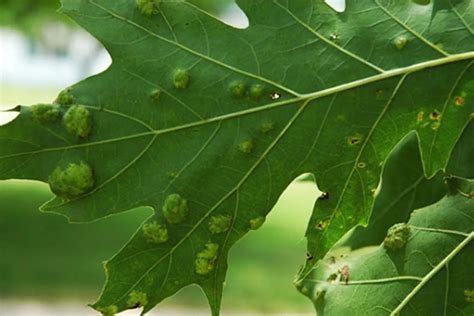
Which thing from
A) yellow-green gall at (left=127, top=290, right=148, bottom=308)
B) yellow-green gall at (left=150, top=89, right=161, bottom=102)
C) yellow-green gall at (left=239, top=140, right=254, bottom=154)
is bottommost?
yellow-green gall at (left=127, top=290, right=148, bottom=308)

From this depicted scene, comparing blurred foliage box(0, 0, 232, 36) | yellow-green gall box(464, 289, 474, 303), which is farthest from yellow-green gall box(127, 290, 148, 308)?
blurred foliage box(0, 0, 232, 36)

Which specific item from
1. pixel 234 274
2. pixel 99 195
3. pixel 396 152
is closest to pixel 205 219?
pixel 99 195

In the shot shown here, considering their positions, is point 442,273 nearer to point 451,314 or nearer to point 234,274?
point 451,314

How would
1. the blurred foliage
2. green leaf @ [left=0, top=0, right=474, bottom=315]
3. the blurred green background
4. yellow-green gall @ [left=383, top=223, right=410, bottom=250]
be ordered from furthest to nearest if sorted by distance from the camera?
the blurred foliage, the blurred green background, yellow-green gall @ [left=383, top=223, right=410, bottom=250], green leaf @ [left=0, top=0, right=474, bottom=315]

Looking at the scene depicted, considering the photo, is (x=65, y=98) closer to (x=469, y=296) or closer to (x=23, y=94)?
(x=469, y=296)

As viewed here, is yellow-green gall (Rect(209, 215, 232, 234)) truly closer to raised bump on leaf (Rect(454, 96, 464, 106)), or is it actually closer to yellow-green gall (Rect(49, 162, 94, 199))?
yellow-green gall (Rect(49, 162, 94, 199))

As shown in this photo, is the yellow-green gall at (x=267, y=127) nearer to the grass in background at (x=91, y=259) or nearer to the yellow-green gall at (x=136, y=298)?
the yellow-green gall at (x=136, y=298)

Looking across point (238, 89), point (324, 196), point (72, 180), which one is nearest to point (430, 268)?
point (324, 196)
